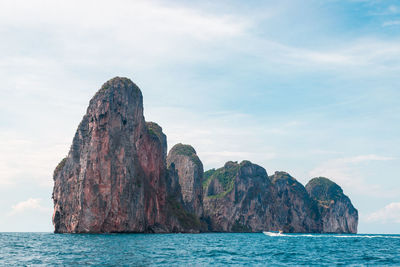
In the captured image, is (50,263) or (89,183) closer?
(50,263)

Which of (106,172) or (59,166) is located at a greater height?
(59,166)

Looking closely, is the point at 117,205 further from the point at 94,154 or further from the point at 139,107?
the point at 139,107

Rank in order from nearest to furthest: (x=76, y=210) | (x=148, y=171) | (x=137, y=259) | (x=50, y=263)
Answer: (x=50, y=263)
(x=137, y=259)
(x=76, y=210)
(x=148, y=171)

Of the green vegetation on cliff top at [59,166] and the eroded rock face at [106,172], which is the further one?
the green vegetation on cliff top at [59,166]

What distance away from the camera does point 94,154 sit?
138 m

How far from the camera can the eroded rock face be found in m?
135

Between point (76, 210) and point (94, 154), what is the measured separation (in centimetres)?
1813

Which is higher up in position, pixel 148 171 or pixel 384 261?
pixel 148 171

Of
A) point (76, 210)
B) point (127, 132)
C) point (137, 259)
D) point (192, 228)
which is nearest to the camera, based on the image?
point (137, 259)

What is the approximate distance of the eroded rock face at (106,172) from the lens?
135 meters

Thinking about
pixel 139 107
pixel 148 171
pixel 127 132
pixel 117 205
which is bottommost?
pixel 117 205

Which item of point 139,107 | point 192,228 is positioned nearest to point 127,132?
point 139,107

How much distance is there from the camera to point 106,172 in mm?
138500

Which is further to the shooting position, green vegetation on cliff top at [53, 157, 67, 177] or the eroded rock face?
green vegetation on cliff top at [53, 157, 67, 177]
